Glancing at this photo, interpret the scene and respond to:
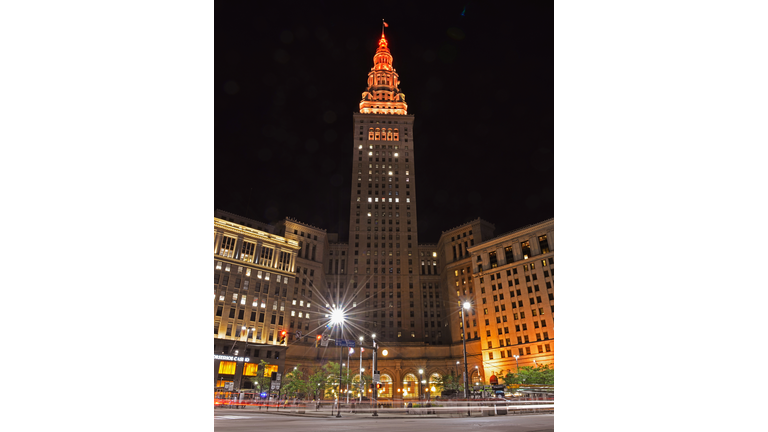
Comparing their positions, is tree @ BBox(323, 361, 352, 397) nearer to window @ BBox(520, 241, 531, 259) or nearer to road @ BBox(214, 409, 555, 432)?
window @ BBox(520, 241, 531, 259)

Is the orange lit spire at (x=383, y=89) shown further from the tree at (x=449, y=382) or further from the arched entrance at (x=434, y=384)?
the tree at (x=449, y=382)

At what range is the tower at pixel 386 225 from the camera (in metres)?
97.4

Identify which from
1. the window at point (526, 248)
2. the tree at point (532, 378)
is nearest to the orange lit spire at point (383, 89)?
the window at point (526, 248)

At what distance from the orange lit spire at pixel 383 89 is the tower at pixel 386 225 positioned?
2986 millimetres

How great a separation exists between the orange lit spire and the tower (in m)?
2.99

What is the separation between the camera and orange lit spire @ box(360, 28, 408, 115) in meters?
126

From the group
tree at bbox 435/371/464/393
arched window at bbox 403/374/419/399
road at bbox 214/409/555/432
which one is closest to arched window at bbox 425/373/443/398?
tree at bbox 435/371/464/393

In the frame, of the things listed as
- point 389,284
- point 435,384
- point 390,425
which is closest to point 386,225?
point 389,284
